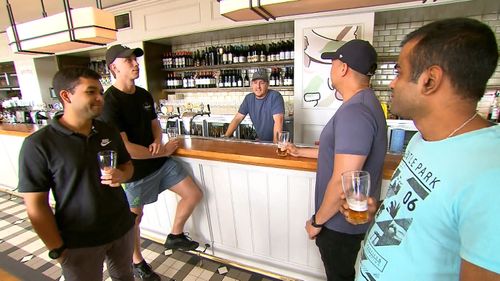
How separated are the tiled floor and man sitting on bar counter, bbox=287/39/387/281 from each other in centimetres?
97

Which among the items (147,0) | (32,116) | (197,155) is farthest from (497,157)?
(32,116)

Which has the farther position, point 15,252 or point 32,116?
point 32,116

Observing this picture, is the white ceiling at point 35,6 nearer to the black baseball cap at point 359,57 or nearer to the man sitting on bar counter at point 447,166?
the black baseball cap at point 359,57

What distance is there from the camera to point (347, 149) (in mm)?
938

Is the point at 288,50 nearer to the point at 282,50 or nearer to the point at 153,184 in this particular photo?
the point at 282,50

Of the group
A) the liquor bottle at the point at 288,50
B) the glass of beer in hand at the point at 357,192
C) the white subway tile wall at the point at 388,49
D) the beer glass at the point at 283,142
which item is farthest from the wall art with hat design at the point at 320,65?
the glass of beer in hand at the point at 357,192

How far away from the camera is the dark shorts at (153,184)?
5.80ft

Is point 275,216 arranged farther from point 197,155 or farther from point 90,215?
point 90,215

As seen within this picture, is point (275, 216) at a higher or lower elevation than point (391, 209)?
lower

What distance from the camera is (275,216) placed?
5.80ft

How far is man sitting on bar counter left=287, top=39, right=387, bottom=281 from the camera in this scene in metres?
0.94

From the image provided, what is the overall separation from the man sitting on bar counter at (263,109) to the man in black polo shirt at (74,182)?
1.48m

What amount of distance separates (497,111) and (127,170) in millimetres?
4083

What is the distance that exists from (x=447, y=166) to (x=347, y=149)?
0.38 metres
